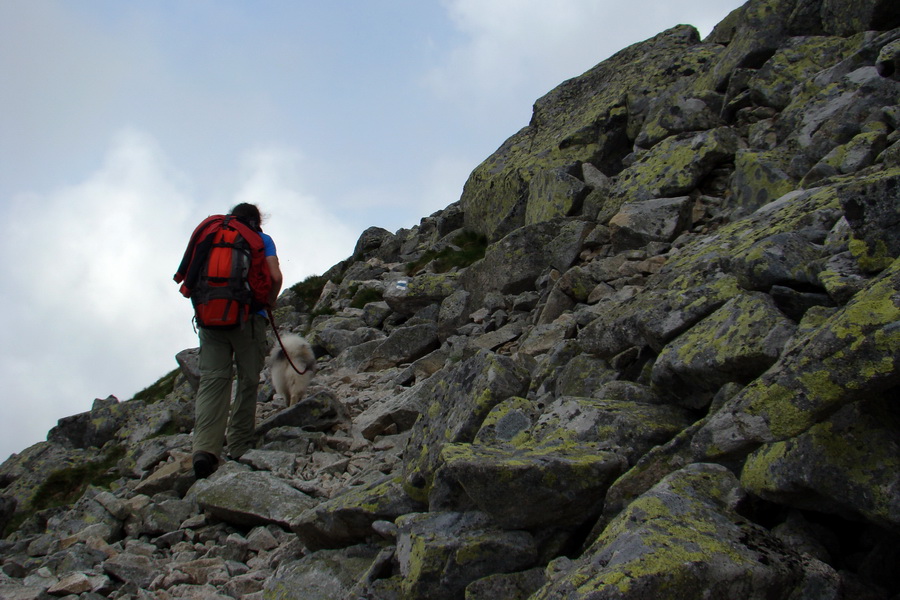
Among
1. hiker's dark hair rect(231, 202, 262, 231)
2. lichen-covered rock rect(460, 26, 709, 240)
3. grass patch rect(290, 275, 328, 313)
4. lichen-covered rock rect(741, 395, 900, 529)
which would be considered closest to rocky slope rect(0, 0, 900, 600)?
lichen-covered rock rect(741, 395, 900, 529)

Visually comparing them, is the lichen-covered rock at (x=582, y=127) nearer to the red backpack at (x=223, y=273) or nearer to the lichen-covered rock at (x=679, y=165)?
the lichen-covered rock at (x=679, y=165)

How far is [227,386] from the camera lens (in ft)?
30.5

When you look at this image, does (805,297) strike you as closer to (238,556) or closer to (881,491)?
(881,491)

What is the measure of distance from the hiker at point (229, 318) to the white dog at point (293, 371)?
1419 millimetres

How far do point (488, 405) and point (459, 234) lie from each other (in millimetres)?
13797

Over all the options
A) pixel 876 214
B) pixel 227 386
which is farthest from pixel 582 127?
pixel 876 214

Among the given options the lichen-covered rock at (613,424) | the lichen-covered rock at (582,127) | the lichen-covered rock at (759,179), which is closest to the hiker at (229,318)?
the lichen-covered rock at (613,424)

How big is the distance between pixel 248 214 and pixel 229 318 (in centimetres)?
167

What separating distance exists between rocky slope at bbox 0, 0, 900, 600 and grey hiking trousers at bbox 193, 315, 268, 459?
1.38 ft

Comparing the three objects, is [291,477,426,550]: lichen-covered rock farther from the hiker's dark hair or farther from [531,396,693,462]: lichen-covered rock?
the hiker's dark hair

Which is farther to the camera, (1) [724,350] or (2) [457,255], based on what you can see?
(2) [457,255]

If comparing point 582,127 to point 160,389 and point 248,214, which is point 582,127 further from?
point 160,389

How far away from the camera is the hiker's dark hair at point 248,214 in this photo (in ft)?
31.3

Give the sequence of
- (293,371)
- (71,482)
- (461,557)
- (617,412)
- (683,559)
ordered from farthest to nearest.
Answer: (71,482) → (293,371) → (617,412) → (461,557) → (683,559)
